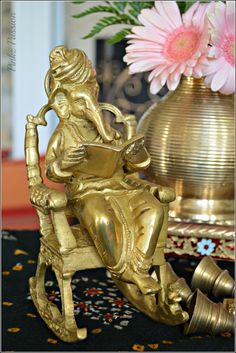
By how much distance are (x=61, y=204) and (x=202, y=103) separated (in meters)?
0.29

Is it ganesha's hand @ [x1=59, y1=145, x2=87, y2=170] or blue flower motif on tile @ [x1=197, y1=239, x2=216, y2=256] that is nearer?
ganesha's hand @ [x1=59, y1=145, x2=87, y2=170]

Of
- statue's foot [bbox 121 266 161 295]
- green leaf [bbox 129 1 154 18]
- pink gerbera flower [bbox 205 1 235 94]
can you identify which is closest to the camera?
statue's foot [bbox 121 266 161 295]

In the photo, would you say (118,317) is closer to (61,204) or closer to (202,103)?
(61,204)

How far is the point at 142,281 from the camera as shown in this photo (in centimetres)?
62

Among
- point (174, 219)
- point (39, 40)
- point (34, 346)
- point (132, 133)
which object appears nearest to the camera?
point (34, 346)

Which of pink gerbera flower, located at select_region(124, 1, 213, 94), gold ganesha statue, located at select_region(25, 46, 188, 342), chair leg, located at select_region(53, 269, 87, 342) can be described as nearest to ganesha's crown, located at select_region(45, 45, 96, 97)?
gold ganesha statue, located at select_region(25, 46, 188, 342)

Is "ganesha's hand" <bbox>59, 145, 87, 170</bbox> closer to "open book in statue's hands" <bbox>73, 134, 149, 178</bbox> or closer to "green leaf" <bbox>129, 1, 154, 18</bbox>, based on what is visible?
"open book in statue's hands" <bbox>73, 134, 149, 178</bbox>

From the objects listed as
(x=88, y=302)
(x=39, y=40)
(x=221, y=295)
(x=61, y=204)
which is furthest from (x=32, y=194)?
(x=39, y=40)

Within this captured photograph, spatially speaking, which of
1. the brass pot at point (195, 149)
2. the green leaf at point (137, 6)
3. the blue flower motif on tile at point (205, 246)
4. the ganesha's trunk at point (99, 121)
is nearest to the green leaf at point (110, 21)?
the green leaf at point (137, 6)

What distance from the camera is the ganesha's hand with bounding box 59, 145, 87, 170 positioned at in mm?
634

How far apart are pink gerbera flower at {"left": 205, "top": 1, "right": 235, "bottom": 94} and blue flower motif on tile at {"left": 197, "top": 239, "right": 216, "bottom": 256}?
206 mm

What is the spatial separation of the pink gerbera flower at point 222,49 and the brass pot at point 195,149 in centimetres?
7

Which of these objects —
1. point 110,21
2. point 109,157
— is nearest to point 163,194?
point 109,157

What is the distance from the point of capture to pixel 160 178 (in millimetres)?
858
